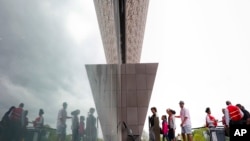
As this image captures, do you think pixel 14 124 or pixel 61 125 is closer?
pixel 14 124

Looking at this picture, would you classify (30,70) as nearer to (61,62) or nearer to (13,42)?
(13,42)

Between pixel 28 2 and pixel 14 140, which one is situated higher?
pixel 28 2

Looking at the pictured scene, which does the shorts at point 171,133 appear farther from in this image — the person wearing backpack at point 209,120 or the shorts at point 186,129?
the person wearing backpack at point 209,120

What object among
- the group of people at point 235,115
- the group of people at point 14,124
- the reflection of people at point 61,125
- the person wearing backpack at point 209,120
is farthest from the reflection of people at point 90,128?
the person wearing backpack at point 209,120

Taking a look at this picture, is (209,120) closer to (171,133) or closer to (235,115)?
(235,115)

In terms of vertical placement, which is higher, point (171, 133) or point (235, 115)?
point (235, 115)

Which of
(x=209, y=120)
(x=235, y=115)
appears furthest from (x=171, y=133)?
(x=235, y=115)

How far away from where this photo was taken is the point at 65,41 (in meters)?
0.51

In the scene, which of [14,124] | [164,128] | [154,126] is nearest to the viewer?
[14,124]

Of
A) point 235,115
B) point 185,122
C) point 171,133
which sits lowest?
point 171,133

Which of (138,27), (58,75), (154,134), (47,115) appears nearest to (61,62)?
(58,75)

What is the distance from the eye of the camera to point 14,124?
0.78ft

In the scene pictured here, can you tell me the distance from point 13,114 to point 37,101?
0.08 meters

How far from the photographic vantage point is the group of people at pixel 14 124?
0.71ft
